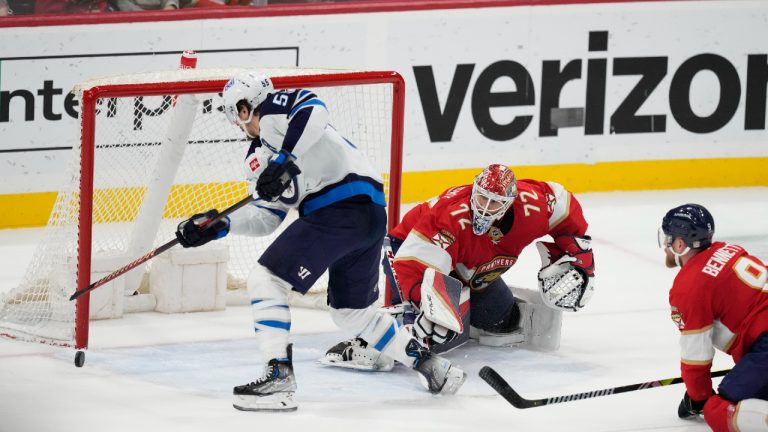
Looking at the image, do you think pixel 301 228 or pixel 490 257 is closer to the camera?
pixel 301 228

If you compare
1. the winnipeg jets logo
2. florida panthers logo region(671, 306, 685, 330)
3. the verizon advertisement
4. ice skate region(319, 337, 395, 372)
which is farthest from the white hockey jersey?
the verizon advertisement

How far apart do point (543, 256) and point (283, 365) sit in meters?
1.20

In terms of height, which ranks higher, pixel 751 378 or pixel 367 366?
pixel 751 378

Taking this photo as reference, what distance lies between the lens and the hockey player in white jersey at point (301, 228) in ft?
15.6

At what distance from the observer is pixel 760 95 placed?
27.0 feet

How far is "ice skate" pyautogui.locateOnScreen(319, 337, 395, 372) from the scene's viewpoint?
527 cm

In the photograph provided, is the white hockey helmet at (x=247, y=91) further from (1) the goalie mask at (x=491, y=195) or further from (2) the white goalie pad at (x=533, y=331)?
(2) the white goalie pad at (x=533, y=331)

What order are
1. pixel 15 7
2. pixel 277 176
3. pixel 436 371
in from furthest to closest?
pixel 15 7
pixel 436 371
pixel 277 176

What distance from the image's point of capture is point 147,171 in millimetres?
6082

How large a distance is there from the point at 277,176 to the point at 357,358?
90cm

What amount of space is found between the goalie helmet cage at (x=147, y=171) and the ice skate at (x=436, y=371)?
3.16ft

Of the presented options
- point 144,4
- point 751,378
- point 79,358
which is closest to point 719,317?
point 751,378

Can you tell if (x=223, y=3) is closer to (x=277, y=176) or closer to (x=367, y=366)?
(x=367, y=366)

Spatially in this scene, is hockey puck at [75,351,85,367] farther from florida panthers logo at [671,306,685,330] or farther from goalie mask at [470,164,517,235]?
florida panthers logo at [671,306,685,330]
